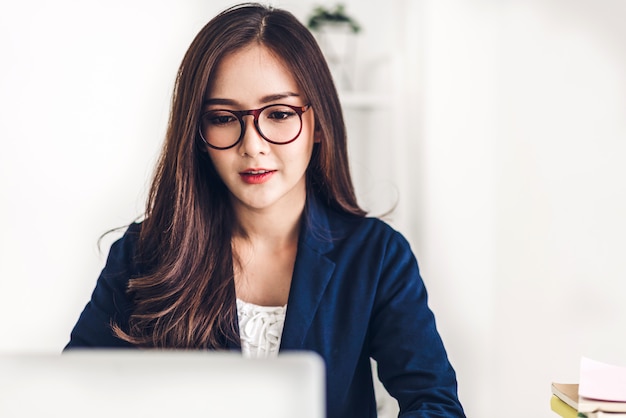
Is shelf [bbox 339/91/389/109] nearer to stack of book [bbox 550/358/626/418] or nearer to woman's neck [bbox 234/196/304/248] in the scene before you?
woman's neck [bbox 234/196/304/248]

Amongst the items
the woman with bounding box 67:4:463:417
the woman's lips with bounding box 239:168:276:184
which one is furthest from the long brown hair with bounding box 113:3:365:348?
the woman's lips with bounding box 239:168:276:184

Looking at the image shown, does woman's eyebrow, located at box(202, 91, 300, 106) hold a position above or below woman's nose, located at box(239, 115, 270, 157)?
above

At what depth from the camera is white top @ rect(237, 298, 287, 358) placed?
1.45 metres

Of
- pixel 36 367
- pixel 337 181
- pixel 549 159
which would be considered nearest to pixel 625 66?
pixel 549 159

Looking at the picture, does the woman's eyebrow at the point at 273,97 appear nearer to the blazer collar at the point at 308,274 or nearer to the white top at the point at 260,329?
the blazer collar at the point at 308,274

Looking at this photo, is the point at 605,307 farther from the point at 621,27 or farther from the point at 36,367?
the point at 36,367

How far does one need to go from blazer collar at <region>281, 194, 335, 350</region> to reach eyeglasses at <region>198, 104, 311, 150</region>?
0.19m

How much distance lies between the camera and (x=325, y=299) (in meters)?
1.47

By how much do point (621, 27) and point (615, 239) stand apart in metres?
0.47

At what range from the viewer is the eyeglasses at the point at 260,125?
1408 millimetres

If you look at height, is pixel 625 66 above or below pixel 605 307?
above

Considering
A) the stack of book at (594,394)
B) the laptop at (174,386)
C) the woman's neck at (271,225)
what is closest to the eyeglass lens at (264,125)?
the woman's neck at (271,225)

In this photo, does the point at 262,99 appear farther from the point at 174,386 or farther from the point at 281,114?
the point at 174,386

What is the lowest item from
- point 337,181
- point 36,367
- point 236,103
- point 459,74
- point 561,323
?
point 561,323
